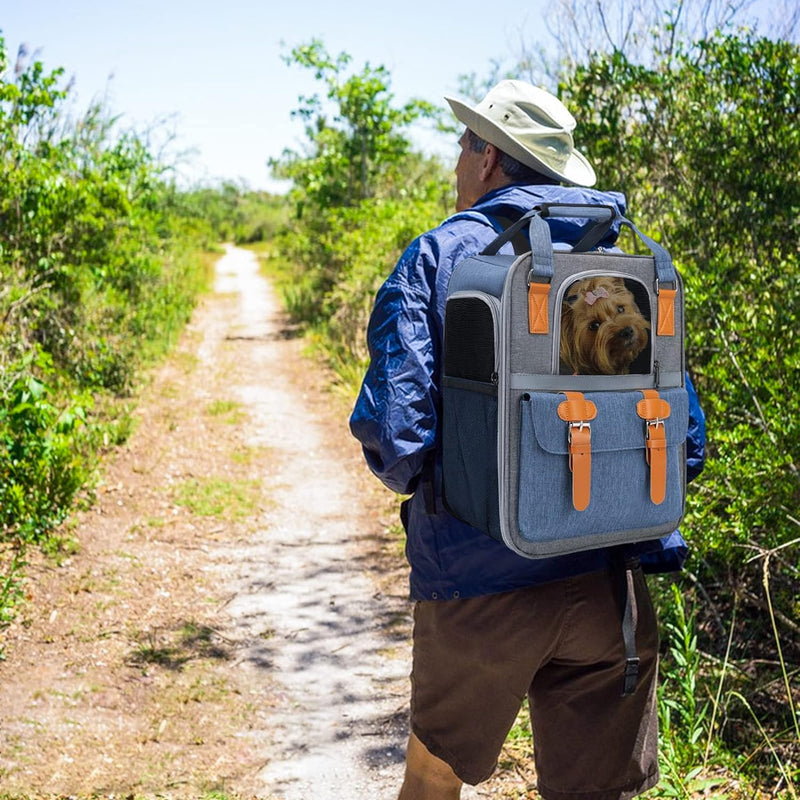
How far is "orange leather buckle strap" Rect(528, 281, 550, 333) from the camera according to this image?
1.74 metres

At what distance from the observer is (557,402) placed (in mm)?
1766

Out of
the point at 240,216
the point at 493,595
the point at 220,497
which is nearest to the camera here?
the point at 493,595

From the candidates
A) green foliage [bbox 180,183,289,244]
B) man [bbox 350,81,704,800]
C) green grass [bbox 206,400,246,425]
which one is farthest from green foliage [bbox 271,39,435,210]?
green foliage [bbox 180,183,289,244]

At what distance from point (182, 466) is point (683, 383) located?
6.20m

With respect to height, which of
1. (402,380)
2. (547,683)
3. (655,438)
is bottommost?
(547,683)

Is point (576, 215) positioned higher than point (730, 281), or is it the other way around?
point (576, 215)

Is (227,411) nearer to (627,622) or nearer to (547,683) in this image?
(547,683)

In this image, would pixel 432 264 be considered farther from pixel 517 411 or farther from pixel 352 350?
pixel 352 350

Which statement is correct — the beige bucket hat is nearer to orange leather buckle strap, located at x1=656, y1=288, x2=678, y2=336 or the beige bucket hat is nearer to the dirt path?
orange leather buckle strap, located at x1=656, y1=288, x2=678, y2=336

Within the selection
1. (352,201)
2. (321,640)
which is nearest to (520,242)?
(321,640)

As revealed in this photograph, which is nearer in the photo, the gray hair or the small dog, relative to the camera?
the small dog

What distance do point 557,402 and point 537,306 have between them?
0.63 feet

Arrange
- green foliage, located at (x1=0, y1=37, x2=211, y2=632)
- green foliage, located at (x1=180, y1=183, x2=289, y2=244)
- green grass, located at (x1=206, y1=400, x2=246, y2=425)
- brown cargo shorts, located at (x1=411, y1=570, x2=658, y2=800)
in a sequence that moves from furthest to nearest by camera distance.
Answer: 1. green foliage, located at (x1=180, y1=183, x2=289, y2=244)
2. green grass, located at (x1=206, y1=400, x2=246, y2=425)
3. green foliage, located at (x1=0, y1=37, x2=211, y2=632)
4. brown cargo shorts, located at (x1=411, y1=570, x2=658, y2=800)

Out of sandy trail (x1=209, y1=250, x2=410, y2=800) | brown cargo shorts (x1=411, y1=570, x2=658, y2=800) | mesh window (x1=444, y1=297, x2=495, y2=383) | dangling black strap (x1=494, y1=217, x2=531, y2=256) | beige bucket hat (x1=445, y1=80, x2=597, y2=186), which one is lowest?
sandy trail (x1=209, y1=250, x2=410, y2=800)
